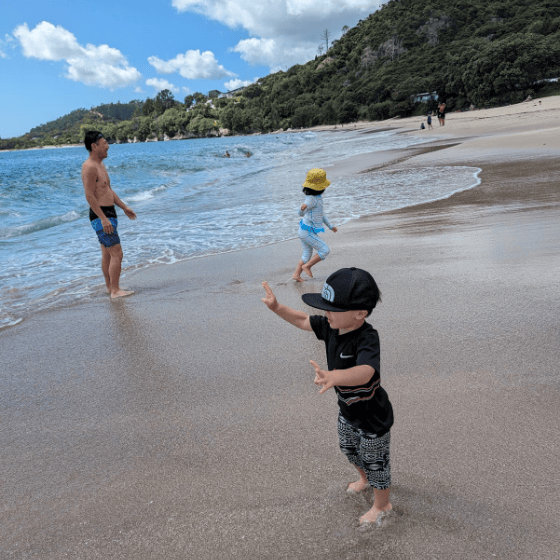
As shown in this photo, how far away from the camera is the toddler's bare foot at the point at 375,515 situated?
1940 millimetres

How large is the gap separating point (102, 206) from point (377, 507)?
189 inches

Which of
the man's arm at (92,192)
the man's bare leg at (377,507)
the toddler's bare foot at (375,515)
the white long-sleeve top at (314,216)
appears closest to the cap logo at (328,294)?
the man's bare leg at (377,507)

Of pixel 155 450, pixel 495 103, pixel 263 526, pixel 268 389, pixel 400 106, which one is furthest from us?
pixel 400 106

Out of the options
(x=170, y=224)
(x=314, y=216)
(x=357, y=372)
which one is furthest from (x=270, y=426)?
(x=170, y=224)

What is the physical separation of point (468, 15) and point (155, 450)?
111388 millimetres

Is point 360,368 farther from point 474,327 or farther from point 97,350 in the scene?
point 97,350

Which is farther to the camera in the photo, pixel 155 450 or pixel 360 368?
pixel 155 450

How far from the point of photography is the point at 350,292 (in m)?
1.73

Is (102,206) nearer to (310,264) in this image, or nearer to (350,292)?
(310,264)

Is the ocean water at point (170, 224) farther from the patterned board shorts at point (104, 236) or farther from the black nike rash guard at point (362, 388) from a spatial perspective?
the black nike rash guard at point (362, 388)

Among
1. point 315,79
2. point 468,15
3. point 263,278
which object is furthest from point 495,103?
point 315,79

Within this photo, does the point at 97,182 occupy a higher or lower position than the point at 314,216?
higher

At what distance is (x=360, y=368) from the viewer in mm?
1701

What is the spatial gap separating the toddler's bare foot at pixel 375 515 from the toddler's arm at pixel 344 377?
2.12 ft
